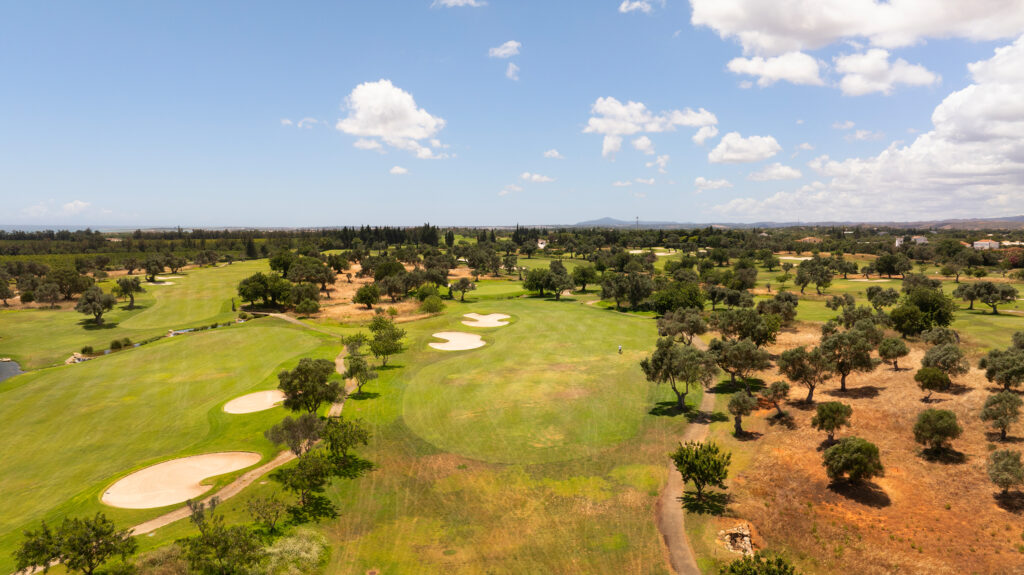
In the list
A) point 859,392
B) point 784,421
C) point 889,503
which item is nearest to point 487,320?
point 784,421

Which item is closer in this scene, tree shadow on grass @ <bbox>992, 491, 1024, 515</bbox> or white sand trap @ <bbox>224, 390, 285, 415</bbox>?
tree shadow on grass @ <bbox>992, 491, 1024, 515</bbox>

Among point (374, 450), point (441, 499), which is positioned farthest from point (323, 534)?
point (374, 450)

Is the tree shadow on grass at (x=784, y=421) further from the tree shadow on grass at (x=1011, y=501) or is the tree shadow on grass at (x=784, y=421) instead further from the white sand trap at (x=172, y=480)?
the white sand trap at (x=172, y=480)

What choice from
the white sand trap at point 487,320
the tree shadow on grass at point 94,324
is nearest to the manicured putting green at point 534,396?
the white sand trap at point 487,320

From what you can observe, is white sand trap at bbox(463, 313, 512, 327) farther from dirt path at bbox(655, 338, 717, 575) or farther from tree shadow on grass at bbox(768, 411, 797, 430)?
tree shadow on grass at bbox(768, 411, 797, 430)

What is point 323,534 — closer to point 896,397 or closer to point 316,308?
point 896,397

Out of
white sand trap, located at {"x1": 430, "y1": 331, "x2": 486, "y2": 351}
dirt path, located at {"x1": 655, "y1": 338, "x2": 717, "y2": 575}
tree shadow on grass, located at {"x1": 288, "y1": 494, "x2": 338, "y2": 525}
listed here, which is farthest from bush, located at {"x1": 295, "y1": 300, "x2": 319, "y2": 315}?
dirt path, located at {"x1": 655, "y1": 338, "x2": 717, "y2": 575}

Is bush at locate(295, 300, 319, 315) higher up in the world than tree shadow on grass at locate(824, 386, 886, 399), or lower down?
higher up
